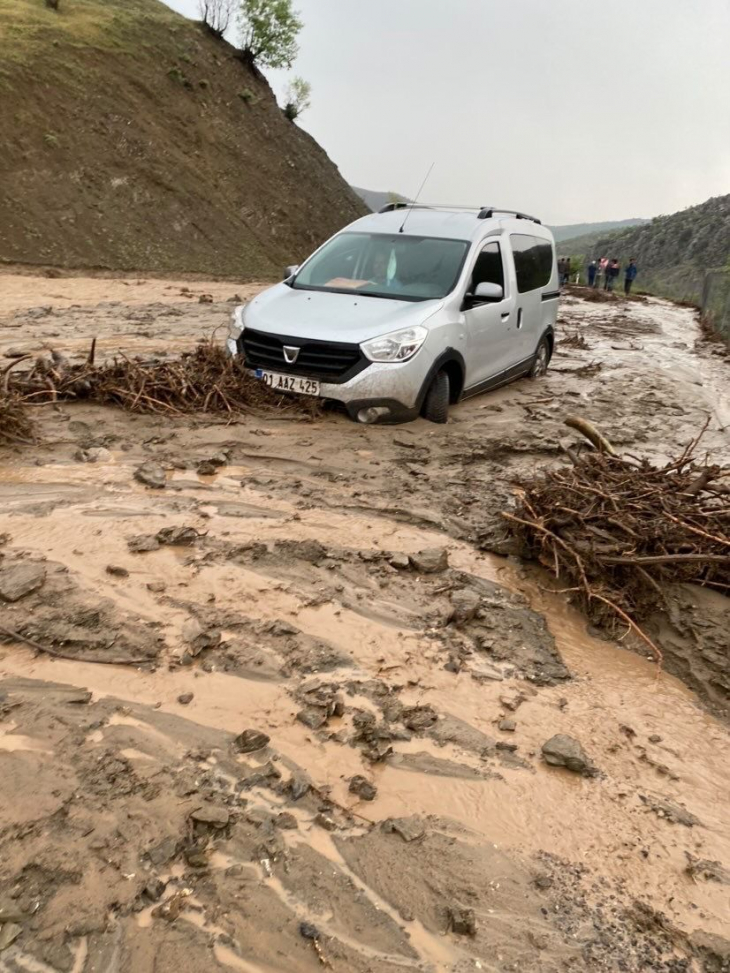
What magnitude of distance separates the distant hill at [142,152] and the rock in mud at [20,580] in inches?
665

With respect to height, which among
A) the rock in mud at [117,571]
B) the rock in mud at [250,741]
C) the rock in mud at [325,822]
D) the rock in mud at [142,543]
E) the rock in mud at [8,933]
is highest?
the rock in mud at [142,543]

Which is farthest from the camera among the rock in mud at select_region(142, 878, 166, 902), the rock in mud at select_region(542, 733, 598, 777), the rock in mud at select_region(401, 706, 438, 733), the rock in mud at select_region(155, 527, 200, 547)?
the rock in mud at select_region(155, 527, 200, 547)

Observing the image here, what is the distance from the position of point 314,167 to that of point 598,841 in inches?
1377

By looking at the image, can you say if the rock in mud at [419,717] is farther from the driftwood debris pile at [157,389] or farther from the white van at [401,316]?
the driftwood debris pile at [157,389]

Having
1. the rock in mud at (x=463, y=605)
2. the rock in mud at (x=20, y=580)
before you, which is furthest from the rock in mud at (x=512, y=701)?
the rock in mud at (x=20, y=580)

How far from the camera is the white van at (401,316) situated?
628 cm

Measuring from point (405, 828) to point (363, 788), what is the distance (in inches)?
8.9

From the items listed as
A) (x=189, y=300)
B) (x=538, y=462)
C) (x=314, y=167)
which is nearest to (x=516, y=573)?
(x=538, y=462)

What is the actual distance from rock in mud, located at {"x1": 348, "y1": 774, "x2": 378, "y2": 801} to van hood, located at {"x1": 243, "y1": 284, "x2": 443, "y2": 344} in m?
4.01

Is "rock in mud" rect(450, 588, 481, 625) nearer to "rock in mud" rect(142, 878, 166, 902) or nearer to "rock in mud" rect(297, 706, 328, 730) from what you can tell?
"rock in mud" rect(297, 706, 328, 730)

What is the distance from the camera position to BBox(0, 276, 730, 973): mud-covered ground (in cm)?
225

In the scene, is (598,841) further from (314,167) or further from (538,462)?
(314,167)

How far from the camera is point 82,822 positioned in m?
2.43

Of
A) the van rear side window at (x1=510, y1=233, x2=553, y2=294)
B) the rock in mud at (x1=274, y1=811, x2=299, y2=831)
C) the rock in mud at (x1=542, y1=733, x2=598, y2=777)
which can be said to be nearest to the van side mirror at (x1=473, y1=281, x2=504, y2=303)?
the van rear side window at (x1=510, y1=233, x2=553, y2=294)
